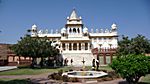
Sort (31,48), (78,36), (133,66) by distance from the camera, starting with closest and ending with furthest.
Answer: (133,66)
(31,48)
(78,36)

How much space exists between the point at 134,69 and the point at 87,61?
1411 inches

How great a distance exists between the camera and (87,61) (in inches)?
2076

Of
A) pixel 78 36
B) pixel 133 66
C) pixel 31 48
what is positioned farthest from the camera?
pixel 78 36

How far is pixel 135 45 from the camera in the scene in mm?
43219

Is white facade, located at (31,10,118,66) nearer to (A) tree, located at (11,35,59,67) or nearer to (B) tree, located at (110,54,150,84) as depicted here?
(A) tree, located at (11,35,59,67)

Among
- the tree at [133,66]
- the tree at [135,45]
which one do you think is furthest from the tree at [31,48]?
the tree at [133,66]

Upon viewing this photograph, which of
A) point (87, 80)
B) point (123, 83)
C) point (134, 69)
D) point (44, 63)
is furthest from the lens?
point (44, 63)

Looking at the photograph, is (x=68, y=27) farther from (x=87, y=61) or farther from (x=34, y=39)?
(x=34, y=39)

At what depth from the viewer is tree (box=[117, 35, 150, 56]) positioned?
141 ft

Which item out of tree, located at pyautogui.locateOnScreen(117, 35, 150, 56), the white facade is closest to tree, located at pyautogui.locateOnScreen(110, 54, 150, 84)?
tree, located at pyautogui.locateOnScreen(117, 35, 150, 56)

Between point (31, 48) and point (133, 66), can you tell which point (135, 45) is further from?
point (133, 66)

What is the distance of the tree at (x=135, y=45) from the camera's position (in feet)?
141

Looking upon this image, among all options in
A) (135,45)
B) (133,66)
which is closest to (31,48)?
(135,45)

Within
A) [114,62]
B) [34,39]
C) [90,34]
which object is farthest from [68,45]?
[114,62]
